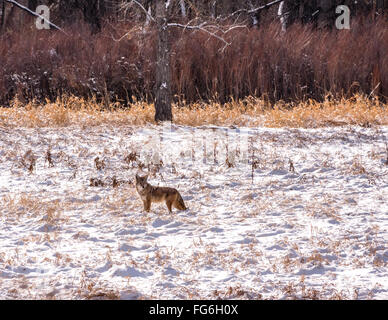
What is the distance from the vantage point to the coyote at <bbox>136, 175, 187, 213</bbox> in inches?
246

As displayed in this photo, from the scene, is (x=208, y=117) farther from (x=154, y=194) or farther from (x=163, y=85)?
(x=154, y=194)

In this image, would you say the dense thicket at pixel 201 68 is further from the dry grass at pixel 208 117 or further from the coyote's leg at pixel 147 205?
the coyote's leg at pixel 147 205

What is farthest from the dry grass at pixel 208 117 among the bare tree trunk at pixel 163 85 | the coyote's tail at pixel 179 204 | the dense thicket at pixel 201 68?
the coyote's tail at pixel 179 204

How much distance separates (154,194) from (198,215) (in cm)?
55

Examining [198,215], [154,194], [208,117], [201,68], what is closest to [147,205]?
[154,194]

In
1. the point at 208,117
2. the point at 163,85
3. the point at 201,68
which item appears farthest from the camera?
the point at 201,68

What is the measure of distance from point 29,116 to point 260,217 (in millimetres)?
5783

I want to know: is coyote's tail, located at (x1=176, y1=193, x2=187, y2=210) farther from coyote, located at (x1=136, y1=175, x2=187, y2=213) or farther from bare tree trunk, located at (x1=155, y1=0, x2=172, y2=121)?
bare tree trunk, located at (x1=155, y1=0, x2=172, y2=121)

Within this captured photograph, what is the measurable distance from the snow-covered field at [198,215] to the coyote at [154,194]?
0.15 meters

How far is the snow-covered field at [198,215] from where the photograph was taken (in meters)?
4.70

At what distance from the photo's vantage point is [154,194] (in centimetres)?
633

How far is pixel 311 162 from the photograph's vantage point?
8.59 meters
